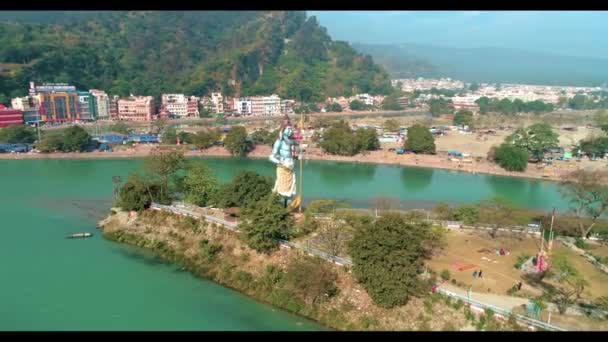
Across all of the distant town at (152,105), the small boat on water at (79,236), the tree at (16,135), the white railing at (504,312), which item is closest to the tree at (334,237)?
the white railing at (504,312)

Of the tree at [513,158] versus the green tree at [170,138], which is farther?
the green tree at [170,138]

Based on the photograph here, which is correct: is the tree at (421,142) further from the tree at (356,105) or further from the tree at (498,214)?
the tree at (356,105)

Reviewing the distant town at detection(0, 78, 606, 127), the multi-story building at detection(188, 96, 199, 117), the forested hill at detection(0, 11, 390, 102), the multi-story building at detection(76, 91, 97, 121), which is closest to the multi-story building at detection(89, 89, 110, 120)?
the distant town at detection(0, 78, 606, 127)

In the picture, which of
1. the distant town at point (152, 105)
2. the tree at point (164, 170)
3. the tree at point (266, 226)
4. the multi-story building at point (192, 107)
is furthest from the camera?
the multi-story building at point (192, 107)

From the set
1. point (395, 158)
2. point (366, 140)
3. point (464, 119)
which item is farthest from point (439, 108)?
point (395, 158)

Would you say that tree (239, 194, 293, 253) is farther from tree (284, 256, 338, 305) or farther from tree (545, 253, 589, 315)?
tree (545, 253, 589, 315)
